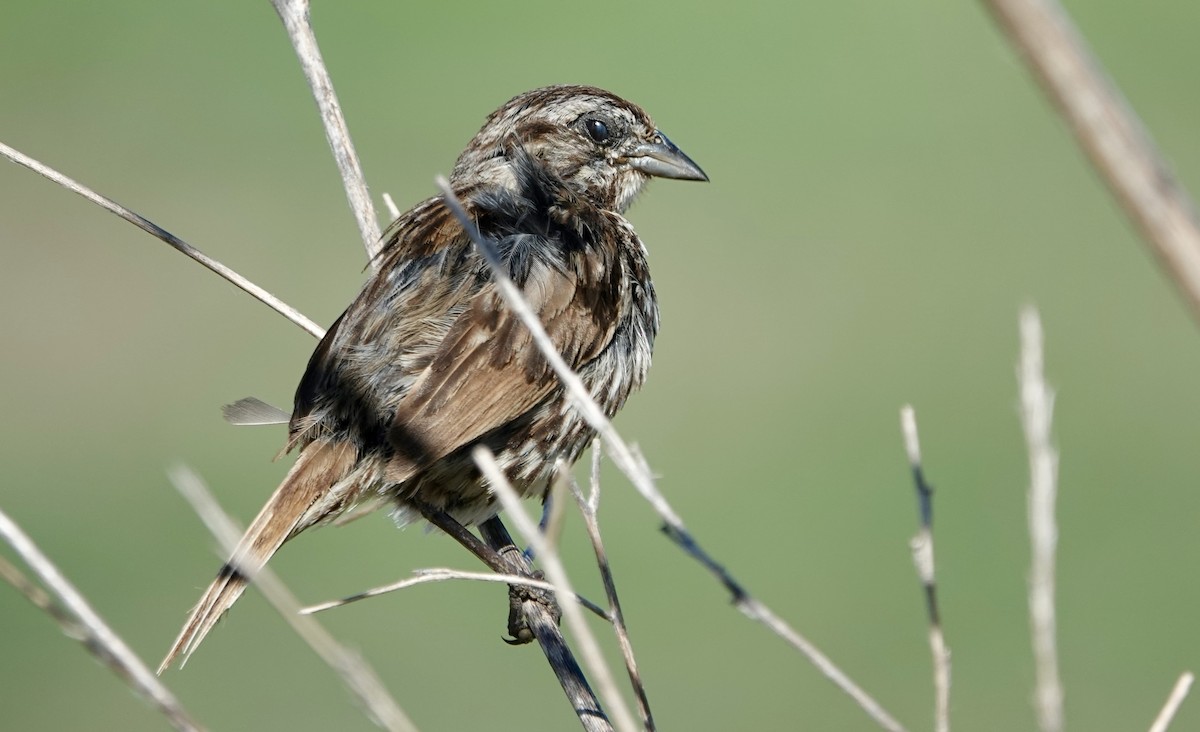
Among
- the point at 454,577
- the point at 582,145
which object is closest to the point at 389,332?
the point at 582,145

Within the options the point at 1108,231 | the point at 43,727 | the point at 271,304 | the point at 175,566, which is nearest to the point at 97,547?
the point at 175,566

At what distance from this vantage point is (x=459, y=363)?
3.49 m

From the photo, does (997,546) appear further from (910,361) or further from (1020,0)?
(1020,0)

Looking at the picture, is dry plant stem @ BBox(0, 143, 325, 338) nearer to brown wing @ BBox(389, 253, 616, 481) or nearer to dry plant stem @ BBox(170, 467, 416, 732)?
brown wing @ BBox(389, 253, 616, 481)

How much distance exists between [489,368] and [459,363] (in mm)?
78

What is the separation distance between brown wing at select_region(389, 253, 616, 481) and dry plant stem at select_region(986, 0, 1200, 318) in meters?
2.56

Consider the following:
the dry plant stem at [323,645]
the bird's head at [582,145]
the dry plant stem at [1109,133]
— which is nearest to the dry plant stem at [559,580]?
the dry plant stem at [323,645]

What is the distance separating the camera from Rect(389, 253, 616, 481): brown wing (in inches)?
136

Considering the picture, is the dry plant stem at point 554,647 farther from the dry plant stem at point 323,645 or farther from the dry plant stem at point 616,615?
the dry plant stem at point 323,645

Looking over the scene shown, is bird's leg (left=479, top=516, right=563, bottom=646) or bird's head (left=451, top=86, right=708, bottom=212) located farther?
bird's head (left=451, top=86, right=708, bottom=212)

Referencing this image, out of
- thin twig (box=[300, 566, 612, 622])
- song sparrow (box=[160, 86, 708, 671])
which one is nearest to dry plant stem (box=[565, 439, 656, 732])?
thin twig (box=[300, 566, 612, 622])

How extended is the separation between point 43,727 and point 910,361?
728cm

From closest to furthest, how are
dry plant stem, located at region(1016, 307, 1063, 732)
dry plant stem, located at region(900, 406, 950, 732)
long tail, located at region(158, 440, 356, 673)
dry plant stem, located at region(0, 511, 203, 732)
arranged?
dry plant stem, located at region(1016, 307, 1063, 732) < dry plant stem, located at region(0, 511, 203, 732) < dry plant stem, located at region(900, 406, 950, 732) < long tail, located at region(158, 440, 356, 673)

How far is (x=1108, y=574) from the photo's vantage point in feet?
31.2
